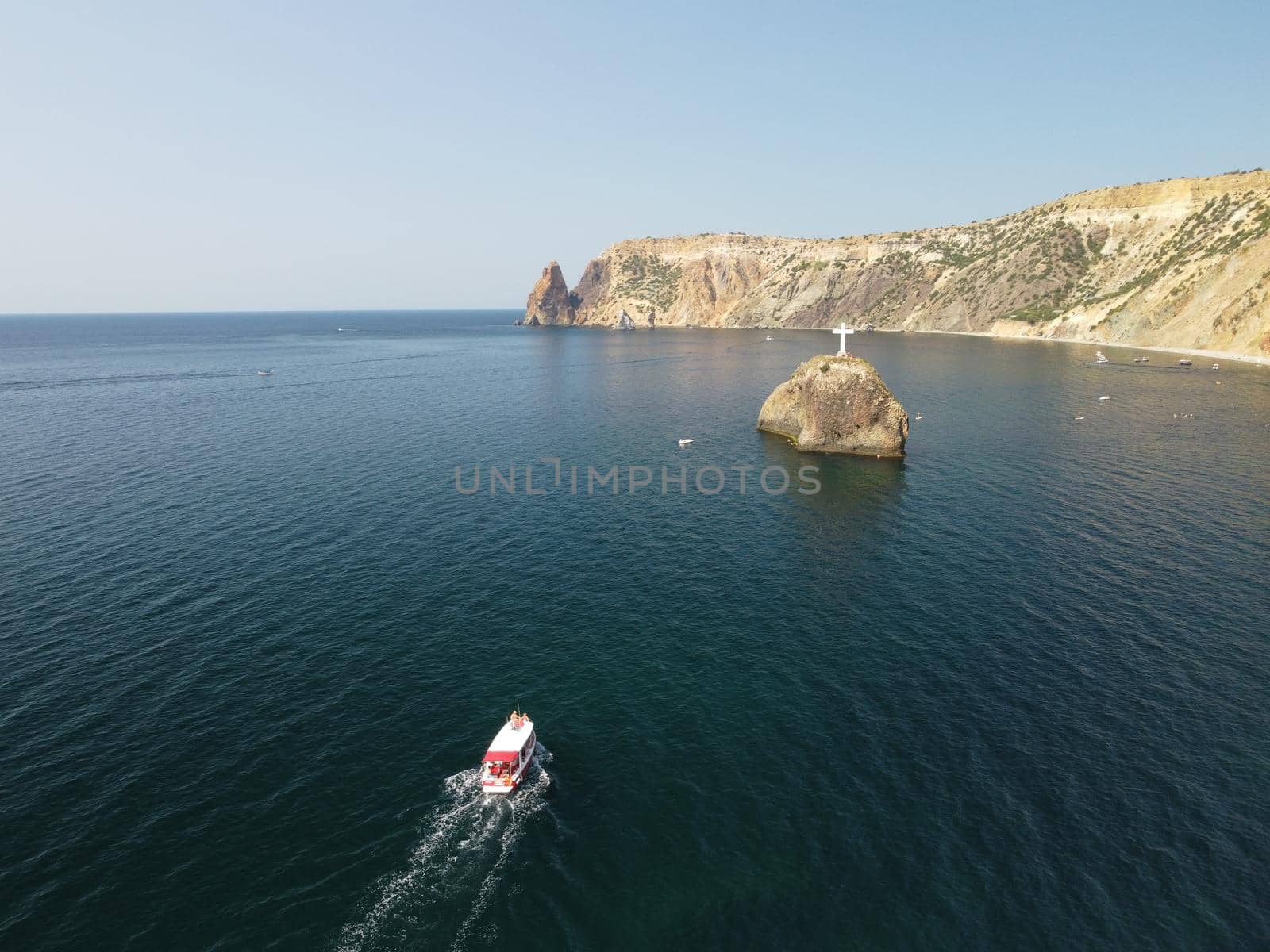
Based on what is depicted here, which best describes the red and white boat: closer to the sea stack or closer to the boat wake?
the boat wake

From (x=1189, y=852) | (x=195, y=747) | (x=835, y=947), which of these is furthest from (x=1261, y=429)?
(x=195, y=747)

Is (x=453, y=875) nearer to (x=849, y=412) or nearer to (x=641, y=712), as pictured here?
(x=641, y=712)

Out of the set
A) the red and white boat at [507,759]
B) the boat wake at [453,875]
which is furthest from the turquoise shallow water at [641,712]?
the red and white boat at [507,759]

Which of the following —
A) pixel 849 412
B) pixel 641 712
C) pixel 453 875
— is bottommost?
pixel 453 875

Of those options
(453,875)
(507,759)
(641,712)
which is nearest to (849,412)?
(641,712)

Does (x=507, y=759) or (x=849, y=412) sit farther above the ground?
(x=849, y=412)

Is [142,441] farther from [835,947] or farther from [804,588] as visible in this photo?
[835,947]
